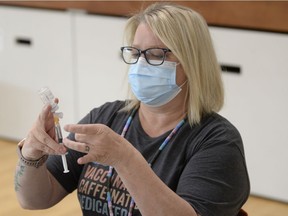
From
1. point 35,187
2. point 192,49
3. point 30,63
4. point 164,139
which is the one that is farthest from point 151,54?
point 30,63

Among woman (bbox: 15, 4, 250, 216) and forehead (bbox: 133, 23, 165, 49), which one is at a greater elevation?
forehead (bbox: 133, 23, 165, 49)

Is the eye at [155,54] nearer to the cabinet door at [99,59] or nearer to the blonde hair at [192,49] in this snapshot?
the blonde hair at [192,49]

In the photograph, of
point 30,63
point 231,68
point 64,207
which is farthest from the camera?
point 30,63

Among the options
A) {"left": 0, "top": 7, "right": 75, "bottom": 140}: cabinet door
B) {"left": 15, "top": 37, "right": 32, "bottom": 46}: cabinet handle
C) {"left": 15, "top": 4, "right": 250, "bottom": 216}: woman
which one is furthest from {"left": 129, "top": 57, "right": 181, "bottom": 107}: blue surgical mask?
{"left": 15, "top": 37, "right": 32, "bottom": 46}: cabinet handle

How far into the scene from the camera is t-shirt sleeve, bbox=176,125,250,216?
4.91 ft

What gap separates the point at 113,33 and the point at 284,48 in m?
1.05

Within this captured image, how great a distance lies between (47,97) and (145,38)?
33 cm

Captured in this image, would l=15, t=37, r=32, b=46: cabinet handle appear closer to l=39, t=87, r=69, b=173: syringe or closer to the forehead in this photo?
the forehead

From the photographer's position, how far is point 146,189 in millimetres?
1404

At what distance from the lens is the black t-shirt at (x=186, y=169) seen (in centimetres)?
151

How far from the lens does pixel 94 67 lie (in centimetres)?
367

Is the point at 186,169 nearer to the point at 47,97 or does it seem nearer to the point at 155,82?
the point at 155,82

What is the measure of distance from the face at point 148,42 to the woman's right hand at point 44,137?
1.07ft

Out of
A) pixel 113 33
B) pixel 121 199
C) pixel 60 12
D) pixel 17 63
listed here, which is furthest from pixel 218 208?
pixel 17 63
